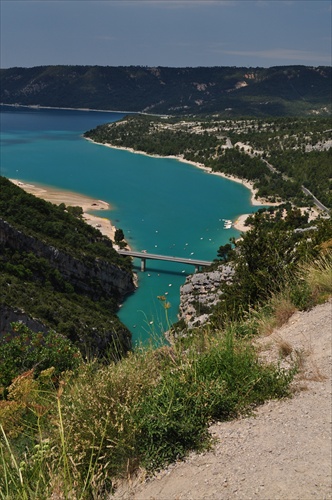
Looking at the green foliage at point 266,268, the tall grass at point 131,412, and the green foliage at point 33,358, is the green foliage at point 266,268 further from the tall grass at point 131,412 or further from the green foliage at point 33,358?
the green foliage at point 33,358

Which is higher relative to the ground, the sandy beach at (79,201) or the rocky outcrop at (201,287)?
the sandy beach at (79,201)

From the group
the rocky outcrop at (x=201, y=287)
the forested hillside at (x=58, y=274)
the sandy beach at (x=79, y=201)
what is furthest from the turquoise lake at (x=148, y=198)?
the forested hillside at (x=58, y=274)

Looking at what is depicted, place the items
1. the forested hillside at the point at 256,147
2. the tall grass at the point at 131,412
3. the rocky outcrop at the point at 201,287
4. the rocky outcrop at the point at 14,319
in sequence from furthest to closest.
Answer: the forested hillside at the point at 256,147 → the rocky outcrop at the point at 201,287 → the rocky outcrop at the point at 14,319 → the tall grass at the point at 131,412

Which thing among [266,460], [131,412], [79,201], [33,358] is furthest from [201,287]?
[79,201]

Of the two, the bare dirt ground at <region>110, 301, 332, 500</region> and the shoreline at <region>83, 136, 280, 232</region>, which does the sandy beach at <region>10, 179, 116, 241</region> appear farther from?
the bare dirt ground at <region>110, 301, 332, 500</region>

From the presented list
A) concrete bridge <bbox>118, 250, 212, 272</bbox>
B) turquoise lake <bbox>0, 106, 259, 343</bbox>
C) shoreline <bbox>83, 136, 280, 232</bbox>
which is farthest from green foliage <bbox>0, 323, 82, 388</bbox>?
shoreline <bbox>83, 136, 280, 232</bbox>

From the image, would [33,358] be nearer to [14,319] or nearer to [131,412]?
[131,412]

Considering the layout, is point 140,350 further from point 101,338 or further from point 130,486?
point 101,338
